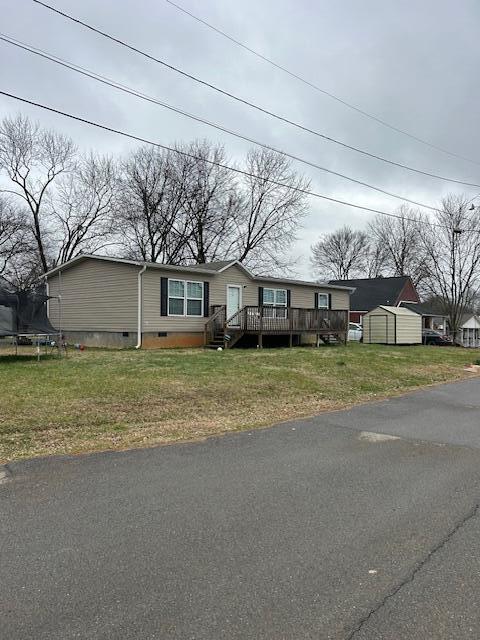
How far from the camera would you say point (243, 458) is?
5.70 meters

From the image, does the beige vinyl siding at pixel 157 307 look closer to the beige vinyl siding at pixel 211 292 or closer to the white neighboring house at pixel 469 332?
the beige vinyl siding at pixel 211 292

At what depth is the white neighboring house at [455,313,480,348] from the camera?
40.0 meters

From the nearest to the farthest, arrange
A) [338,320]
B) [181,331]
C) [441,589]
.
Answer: [441,589] → [181,331] → [338,320]

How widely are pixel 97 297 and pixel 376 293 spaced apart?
96.3 feet

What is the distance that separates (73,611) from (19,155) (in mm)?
33814

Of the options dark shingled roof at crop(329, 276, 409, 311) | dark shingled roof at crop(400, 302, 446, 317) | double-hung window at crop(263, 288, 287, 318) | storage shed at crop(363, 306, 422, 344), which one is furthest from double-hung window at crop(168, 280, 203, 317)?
dark shingled roof at crop(400, 302, 446, 317)

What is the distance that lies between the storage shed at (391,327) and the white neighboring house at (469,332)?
10545 mm

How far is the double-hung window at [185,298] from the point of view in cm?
2002

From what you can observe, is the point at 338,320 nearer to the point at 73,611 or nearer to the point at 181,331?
the point at 181,331

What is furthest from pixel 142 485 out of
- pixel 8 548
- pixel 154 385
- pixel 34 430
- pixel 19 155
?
pixel 19 155

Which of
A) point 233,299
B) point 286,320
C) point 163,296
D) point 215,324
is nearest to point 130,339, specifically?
point 163,296

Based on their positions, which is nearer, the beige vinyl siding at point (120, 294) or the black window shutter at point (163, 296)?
the beige vinyl siding at point (120, 294)

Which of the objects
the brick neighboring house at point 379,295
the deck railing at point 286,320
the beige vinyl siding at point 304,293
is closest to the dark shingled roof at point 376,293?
the brick neighboring house at point 379,295

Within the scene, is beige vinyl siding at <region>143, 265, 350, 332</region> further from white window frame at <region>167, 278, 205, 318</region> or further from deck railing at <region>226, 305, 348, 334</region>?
deck railing at <region>226, 305, 348, 334</region>
